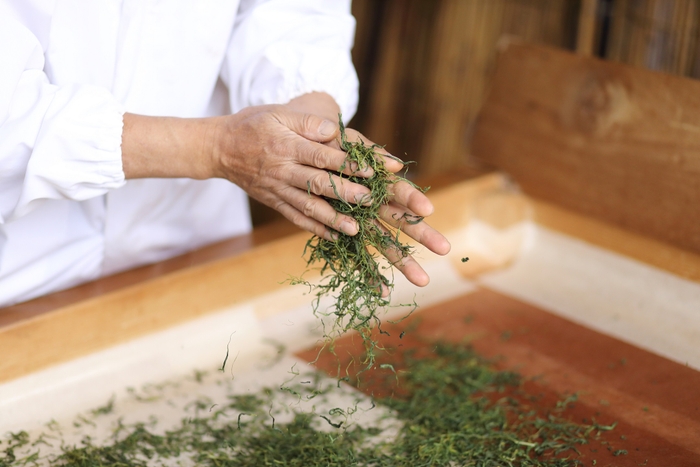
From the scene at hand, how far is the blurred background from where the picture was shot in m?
2.09

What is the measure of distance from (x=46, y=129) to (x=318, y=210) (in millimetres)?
447

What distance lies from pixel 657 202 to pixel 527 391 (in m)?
0.57

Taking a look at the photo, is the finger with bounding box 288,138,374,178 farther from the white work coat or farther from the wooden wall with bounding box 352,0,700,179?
the wooden wall with bounding box 352,0,700,179

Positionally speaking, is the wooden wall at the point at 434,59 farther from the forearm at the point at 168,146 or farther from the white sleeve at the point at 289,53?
the forearm at the point at 168,146

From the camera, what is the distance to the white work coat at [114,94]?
112cm

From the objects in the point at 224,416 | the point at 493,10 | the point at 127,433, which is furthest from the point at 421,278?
the point at 493,10

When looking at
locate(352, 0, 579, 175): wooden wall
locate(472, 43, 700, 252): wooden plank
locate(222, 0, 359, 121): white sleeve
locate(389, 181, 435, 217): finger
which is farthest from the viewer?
locate(352, 0, 579, 175): wooden wall

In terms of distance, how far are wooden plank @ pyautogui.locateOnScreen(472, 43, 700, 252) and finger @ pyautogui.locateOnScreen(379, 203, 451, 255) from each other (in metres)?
0.79

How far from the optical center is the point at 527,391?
4.58 ft

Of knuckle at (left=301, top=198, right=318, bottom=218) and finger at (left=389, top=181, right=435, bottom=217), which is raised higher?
finger at (left=389, top=181, right=435, bottom=217)

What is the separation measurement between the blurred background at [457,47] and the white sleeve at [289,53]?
625 mm

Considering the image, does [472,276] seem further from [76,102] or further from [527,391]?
[76,102]

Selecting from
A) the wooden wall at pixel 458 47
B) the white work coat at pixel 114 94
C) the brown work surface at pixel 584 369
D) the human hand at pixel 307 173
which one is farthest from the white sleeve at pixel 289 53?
the wooden wall at pixel 458 47

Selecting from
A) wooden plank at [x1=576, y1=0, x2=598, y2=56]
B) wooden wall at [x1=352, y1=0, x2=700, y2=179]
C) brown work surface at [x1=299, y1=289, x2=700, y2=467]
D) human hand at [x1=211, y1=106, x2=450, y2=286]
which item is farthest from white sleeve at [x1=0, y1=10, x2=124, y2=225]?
wooden plank at [x1=576, y1=0, x2=598, y2=56]
